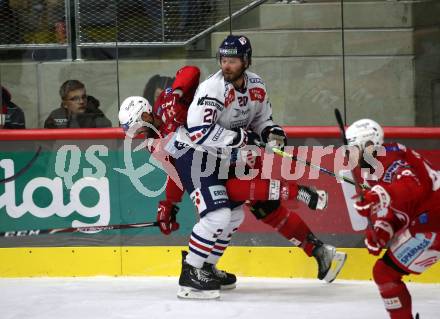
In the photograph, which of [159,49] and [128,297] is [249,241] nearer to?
[128,297]

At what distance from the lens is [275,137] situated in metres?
5.80

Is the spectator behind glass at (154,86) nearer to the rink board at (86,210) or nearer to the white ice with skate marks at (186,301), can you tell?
the rink board at (86,210)

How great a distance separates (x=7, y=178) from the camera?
256 inches

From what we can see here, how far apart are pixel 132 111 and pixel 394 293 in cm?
193

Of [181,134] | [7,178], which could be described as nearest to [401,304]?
[181,134]

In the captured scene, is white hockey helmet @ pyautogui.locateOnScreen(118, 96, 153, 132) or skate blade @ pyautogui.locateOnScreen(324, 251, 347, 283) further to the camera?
skate blade @ pyautogui.locateOnScreen(324, 251, 347, 283)

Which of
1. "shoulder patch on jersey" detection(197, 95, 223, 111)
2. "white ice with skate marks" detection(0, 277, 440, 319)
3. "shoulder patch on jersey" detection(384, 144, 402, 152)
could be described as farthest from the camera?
"shoulder patch on jersey" detection(197, 95, 223, 111)

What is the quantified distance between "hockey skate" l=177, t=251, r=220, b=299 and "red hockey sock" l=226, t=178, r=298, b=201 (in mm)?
449

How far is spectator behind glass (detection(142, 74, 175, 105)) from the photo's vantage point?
6.58 meters

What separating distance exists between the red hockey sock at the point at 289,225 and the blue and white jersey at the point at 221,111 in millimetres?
446

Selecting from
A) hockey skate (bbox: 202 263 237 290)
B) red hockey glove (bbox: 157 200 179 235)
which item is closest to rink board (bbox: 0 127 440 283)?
hockey skate (bbox: 202 263 237 290)

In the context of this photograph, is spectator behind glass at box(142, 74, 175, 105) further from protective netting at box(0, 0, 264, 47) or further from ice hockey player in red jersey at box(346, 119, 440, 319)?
ice hockey player in red jersey at box(346, 119, 440, 319)

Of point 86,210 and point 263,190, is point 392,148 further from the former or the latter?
point 86,210

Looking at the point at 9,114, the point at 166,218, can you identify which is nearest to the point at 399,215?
the point at 166,218
